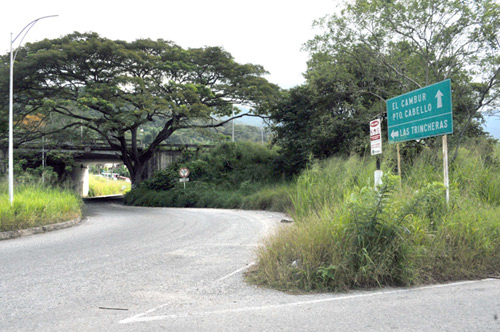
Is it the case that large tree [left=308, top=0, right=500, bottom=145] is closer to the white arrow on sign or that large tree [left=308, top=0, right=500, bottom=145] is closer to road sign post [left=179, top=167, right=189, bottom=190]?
the white arrow on sign

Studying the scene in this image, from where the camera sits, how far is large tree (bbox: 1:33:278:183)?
2572 cm

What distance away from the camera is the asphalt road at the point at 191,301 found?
4.46 m

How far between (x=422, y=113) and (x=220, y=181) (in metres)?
25.4

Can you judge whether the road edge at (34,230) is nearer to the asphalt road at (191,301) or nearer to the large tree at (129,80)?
the asphalt road at (191,301)

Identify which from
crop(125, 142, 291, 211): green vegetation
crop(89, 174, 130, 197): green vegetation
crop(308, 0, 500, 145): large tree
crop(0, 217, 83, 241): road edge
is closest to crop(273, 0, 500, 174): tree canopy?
crop(308, 0, 500, 145): large tree

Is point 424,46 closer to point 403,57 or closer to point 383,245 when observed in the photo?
point 403,57

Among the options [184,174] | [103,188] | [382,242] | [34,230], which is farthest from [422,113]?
[103,188]

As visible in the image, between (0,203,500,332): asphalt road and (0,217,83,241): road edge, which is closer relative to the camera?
(0,203,500,332): asphalt road

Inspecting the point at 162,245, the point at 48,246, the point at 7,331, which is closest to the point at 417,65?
the point at 162,245

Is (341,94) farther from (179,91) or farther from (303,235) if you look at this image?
(303,235)

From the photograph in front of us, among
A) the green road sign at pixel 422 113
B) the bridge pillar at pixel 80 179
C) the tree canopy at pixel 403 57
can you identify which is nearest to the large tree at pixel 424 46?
the tree canopy at pixel 403 57

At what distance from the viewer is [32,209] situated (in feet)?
43.4

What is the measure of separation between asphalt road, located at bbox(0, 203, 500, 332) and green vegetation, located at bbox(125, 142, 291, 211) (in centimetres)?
1650

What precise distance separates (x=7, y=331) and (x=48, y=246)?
6121 mm
